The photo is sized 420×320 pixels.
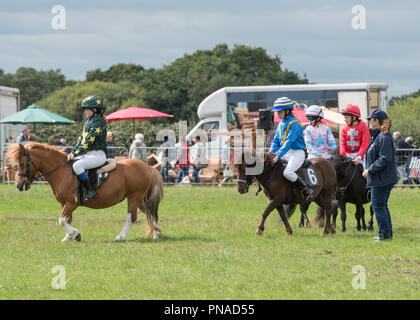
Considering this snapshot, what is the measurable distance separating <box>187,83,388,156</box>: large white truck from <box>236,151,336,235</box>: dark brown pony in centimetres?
1439

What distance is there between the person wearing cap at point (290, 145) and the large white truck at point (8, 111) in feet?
62.3

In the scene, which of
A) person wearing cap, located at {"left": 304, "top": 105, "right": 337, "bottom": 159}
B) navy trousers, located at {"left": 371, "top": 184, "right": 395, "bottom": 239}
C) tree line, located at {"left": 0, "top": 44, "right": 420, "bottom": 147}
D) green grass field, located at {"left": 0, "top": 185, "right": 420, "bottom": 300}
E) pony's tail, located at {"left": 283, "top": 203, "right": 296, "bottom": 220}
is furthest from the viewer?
tree line, located at {"left": 0, "top": 44, "right": 420, "bottom": 147}

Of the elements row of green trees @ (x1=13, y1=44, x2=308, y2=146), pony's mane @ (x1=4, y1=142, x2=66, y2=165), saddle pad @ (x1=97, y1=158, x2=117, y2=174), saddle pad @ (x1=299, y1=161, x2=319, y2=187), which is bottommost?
saddle pad @ (x1=299, y1=161, x2=319, y2=187)

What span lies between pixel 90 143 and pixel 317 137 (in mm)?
4656

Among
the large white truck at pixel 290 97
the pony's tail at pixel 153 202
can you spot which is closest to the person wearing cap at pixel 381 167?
the pony's tail at pixel 153 202

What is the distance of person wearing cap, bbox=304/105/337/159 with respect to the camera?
13812 mm

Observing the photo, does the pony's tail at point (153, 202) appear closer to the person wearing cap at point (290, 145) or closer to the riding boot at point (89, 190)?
the riding boot at point (89, 190)

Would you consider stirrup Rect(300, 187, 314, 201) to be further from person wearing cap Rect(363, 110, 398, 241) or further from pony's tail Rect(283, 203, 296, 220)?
person wearing cap Rect(363, 110, 398, 241)

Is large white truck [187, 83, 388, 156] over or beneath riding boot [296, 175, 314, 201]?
over

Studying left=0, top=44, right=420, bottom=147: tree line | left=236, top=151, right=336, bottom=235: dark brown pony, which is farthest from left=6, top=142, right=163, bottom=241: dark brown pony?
left=0, top=44, right=420, bottom=147: tree line

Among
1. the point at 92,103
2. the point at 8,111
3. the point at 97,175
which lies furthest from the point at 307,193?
the point at 8,111

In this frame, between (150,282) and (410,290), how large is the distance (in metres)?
3.03

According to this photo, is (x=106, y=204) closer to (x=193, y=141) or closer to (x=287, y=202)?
(x=287, y=202)

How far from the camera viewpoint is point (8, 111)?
32375mm
